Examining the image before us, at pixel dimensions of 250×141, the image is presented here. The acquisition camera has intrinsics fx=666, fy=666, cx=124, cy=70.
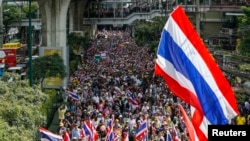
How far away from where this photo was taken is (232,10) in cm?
5456

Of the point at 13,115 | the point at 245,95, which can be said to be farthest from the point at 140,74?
the point at 13,115

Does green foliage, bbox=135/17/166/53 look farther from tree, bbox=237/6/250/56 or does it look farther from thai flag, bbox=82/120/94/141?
thai flag, bbox=82/120/94/141

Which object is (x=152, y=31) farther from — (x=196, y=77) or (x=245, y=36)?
(x=196, y=77)

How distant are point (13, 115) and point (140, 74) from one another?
2312 centimetres

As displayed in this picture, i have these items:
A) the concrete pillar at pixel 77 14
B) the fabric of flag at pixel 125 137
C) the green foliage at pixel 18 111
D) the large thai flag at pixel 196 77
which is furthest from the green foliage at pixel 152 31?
the large thai flag at pixel 196 77

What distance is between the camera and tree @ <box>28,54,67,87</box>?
30938 millimetres

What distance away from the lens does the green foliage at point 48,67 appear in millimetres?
30938

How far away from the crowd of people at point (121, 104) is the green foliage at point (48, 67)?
1.13 meters

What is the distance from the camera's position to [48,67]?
31812 millimetres

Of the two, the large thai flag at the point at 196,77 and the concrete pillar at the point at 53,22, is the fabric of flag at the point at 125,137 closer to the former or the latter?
the large thai flag at the point at 196,77

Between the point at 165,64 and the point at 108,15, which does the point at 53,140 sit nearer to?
the point at 165,64

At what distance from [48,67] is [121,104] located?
286 inches

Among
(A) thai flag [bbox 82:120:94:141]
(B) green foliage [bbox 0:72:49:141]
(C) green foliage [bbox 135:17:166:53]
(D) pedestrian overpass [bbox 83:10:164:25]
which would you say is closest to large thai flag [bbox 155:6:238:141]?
(B) green foliage [bbox 0:72:49:141]

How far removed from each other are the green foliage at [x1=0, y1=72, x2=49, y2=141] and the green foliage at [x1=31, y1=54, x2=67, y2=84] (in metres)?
11.2
